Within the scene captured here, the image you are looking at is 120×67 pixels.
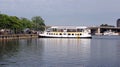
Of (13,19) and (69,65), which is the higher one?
(13,19)

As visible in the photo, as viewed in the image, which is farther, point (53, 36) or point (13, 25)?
point (53, 36)

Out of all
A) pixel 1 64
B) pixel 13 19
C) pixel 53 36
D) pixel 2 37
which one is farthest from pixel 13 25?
pixel 1 64

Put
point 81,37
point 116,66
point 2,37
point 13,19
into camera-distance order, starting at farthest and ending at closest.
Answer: point 81,37 < point 13,19 < point 2,37 < point 116,66

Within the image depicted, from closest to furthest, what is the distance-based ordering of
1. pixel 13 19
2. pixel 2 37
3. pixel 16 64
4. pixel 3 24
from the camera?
pixel 16 64, pixel 2 37, pixel 3 24, pixel 13 19

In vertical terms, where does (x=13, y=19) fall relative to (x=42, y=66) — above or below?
above

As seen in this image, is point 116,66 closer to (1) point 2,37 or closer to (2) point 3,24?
(1) point 2,37

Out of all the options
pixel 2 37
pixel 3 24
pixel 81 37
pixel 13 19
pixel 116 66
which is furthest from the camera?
pixel 81 37

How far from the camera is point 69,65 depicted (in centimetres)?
4497

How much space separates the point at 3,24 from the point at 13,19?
1253 centimetres

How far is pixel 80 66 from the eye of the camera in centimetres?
4397

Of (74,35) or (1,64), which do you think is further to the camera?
(74,35)

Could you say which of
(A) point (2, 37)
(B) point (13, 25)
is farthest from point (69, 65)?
(B) point (13, 25)

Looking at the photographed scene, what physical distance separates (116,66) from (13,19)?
127332 millimetres

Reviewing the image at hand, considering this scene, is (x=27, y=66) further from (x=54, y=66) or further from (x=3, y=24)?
(x=3, y=24)
